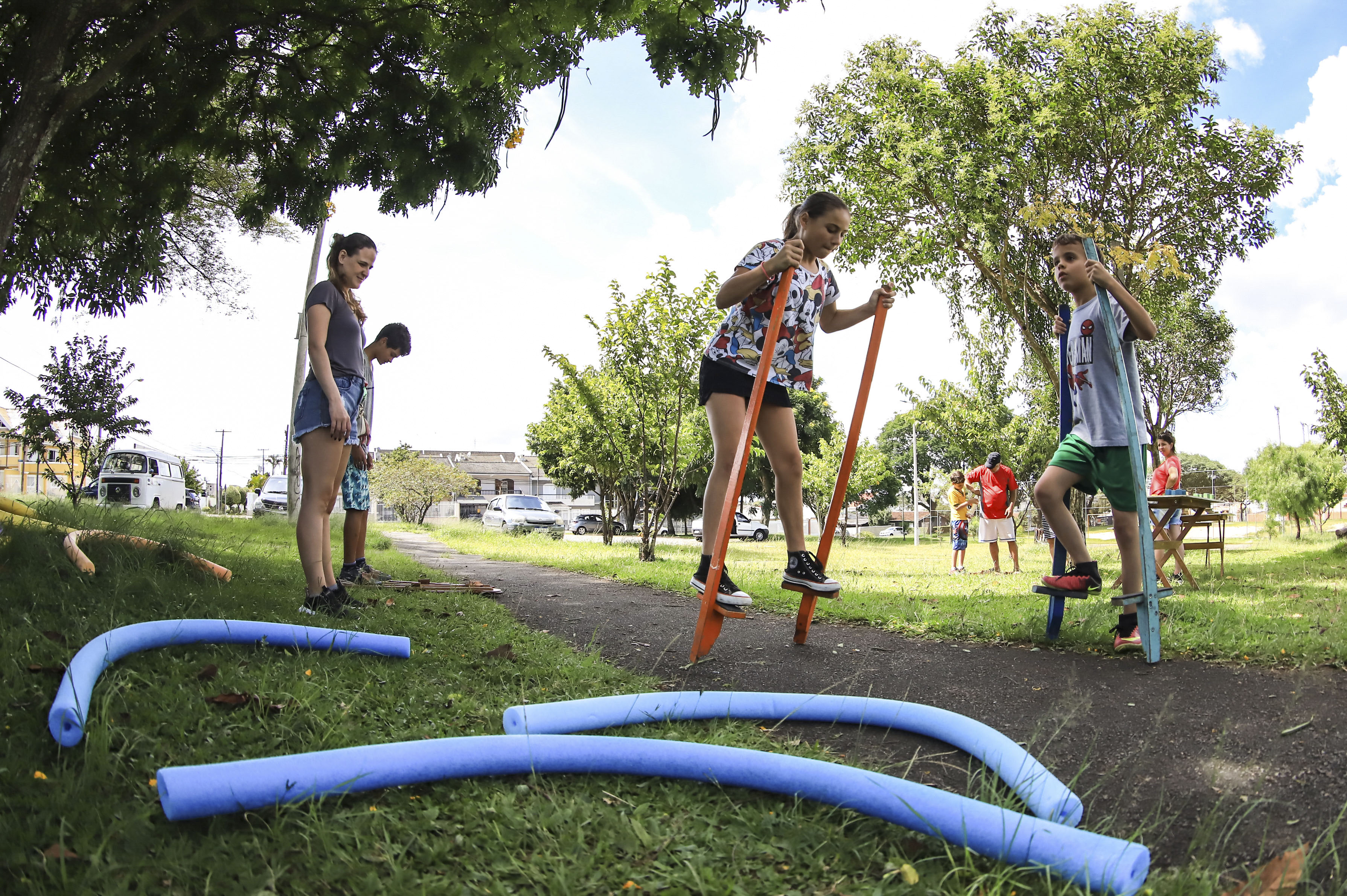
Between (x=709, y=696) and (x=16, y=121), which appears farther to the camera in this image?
(x=16, y=121)

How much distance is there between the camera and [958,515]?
13344 millimetres

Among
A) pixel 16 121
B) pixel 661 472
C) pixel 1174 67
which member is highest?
pixel 1174 67

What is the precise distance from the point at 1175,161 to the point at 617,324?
919 centimetres

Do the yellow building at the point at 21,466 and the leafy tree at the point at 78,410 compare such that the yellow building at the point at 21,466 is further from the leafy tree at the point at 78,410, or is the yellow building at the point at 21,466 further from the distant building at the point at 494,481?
the distant building at the point at 494,481

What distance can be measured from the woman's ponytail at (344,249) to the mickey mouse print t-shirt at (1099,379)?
360 centimetres

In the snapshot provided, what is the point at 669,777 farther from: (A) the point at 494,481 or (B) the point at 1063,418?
(A) the point at 494,481

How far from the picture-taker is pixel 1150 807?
67.8 inches

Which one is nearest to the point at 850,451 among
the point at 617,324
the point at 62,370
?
the point at 617,324

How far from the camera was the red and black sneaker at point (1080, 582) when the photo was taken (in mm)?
3451

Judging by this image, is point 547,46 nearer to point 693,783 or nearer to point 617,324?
point 693,783

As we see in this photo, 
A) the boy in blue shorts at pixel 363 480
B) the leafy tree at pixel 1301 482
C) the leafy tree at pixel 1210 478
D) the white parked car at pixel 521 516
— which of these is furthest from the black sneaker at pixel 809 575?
the leafy tree at pixel 1210 478

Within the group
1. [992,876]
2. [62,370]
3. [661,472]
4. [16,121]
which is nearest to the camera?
[992,876]

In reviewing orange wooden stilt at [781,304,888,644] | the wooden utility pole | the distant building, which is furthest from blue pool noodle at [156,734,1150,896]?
the distant building

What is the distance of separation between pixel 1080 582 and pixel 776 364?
5.50ft
